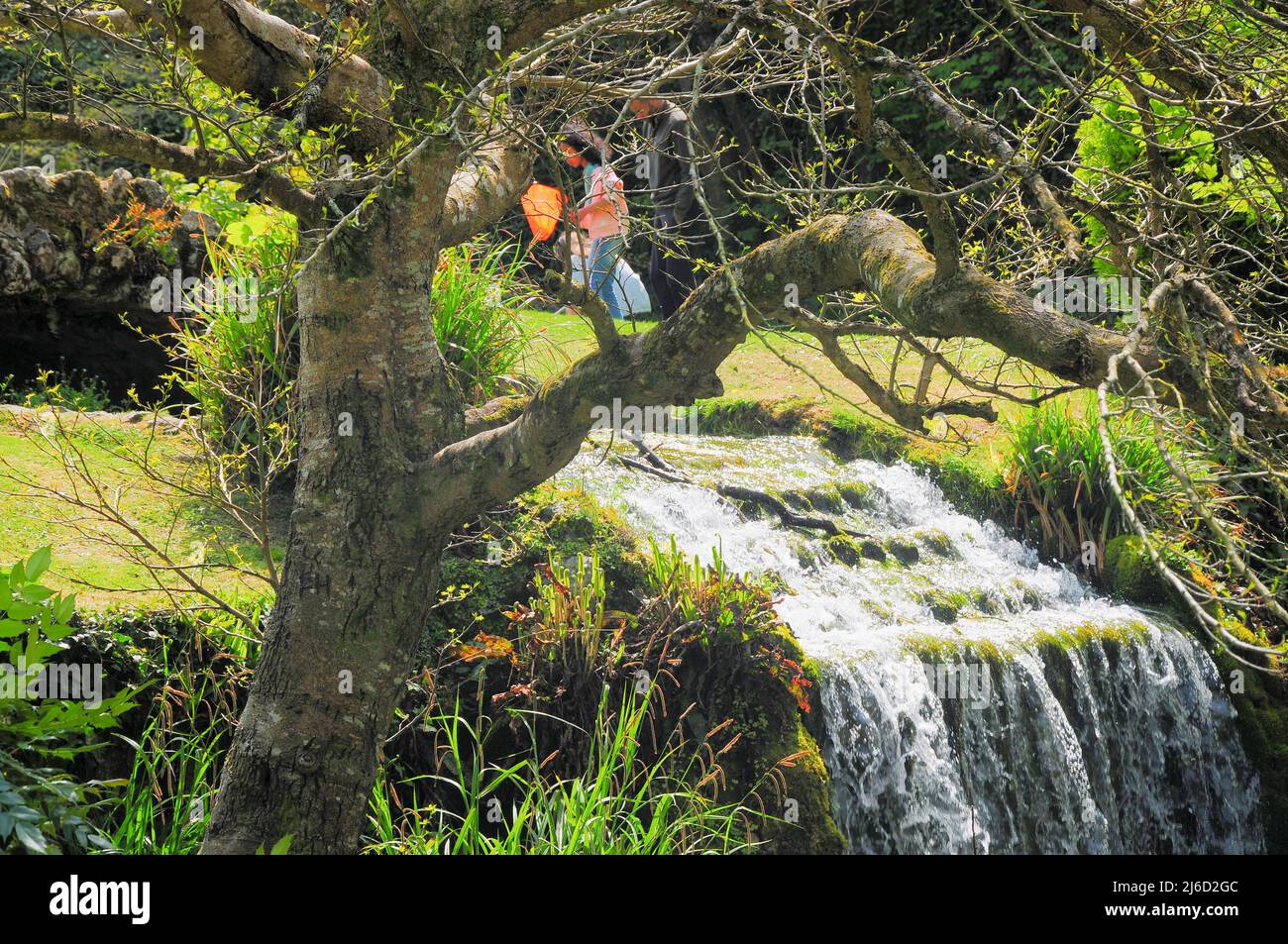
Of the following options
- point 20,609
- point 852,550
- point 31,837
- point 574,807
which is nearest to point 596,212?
point 852,550

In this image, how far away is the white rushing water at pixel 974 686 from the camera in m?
5.70

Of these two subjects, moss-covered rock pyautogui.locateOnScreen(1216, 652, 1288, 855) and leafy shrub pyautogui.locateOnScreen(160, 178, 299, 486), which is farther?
moss-covered rock pyautogui.locateOnScreen(1216, 652, 1288, 855)

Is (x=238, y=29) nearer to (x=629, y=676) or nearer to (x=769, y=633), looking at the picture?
(x=629, y=676)

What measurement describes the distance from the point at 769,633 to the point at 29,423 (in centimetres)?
375

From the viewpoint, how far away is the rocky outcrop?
7133 mm

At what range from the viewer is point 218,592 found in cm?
488

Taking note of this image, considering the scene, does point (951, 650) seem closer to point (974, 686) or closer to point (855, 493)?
point (974, 686)

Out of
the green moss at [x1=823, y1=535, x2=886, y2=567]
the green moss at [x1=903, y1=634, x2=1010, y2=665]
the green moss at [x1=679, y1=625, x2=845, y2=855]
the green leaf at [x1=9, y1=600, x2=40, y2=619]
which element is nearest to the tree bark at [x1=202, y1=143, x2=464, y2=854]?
the green leaf at [x1=9, y1=600, x2=40, y2=619]

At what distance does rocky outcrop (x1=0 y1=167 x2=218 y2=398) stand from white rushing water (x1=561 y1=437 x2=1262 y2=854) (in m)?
3.14

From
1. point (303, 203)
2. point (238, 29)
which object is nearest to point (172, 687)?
point (303, 203)

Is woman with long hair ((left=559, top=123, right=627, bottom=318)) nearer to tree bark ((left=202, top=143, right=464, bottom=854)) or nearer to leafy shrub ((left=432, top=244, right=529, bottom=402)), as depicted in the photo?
leafy shrub ((left=432, top=244, right=529, bottom=402))

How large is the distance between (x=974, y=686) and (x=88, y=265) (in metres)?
5.94

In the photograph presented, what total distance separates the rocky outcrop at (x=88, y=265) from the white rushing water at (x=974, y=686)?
3143 millimetres

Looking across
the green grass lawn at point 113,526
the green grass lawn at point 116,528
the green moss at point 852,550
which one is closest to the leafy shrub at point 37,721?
the green grass lawn at point 116,528
